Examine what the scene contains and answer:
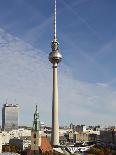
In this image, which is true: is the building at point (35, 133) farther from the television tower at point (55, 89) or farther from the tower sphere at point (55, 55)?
the tower sphere at point (55, 55)

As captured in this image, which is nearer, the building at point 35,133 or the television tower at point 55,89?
the building at point 35,133

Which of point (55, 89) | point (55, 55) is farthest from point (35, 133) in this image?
point (55, 55)

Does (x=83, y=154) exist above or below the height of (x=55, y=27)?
below

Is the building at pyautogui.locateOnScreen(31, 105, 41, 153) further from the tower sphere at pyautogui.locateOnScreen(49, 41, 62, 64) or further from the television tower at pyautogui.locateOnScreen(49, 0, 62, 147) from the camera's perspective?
the tower sphere at pyautogui.locateOnScreen(49, 41, 62, 64)

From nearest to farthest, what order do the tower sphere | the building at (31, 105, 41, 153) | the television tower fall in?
the building at (31, 105, 41, 153) → the television tower → the tower sphere

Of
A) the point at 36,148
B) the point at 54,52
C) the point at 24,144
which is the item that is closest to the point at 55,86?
the point at 54,52

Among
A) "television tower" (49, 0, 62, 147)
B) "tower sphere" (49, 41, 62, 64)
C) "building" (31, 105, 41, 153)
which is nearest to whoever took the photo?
"building" (31, 105, 41, 153)

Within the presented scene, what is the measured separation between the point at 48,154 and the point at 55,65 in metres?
58.0

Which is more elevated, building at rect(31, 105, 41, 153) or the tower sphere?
the tower sphere

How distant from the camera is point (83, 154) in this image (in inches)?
5886

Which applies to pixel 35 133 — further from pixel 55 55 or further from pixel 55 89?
pixel 55 55

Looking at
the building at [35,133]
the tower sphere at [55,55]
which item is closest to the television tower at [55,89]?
the tower sphere at [55,55]

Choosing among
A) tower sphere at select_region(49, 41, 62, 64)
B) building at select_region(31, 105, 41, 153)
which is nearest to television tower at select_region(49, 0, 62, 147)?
tower sphere at select_region(49, 41, 62, 64)

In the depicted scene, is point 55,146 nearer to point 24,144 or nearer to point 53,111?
point 53,111
